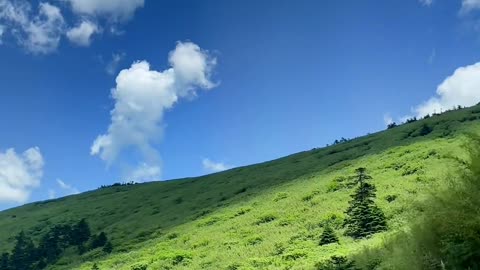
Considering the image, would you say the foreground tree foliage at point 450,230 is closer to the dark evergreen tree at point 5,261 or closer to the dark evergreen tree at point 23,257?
the dark evergreen tree at point 23,257

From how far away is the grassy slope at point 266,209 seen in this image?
39094 mm

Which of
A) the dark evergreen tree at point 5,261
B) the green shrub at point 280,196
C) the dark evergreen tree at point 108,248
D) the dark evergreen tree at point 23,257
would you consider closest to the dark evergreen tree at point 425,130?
the green shrub at point 280,196

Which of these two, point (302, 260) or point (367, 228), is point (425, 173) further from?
point (302, 260)

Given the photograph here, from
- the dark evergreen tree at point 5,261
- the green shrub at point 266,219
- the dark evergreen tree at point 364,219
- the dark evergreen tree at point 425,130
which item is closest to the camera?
the dark evergreen tree at point 364,219

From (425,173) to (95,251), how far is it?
3638 cm

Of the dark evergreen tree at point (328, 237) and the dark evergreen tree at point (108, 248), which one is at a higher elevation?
the dark evergreen tree at point (108, 248)

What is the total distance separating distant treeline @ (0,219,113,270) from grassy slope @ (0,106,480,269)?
2165 millimetres

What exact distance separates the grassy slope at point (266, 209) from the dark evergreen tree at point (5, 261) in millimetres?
6191

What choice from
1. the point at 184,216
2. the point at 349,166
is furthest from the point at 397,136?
the point at 184,216

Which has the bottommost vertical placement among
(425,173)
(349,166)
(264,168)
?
(425,173)

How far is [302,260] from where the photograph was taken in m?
33.2

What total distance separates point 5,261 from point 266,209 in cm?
3465

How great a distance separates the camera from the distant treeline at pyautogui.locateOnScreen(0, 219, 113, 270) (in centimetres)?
6328

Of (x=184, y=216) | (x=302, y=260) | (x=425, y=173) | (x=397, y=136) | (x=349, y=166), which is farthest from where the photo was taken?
(x=397, y=136)
